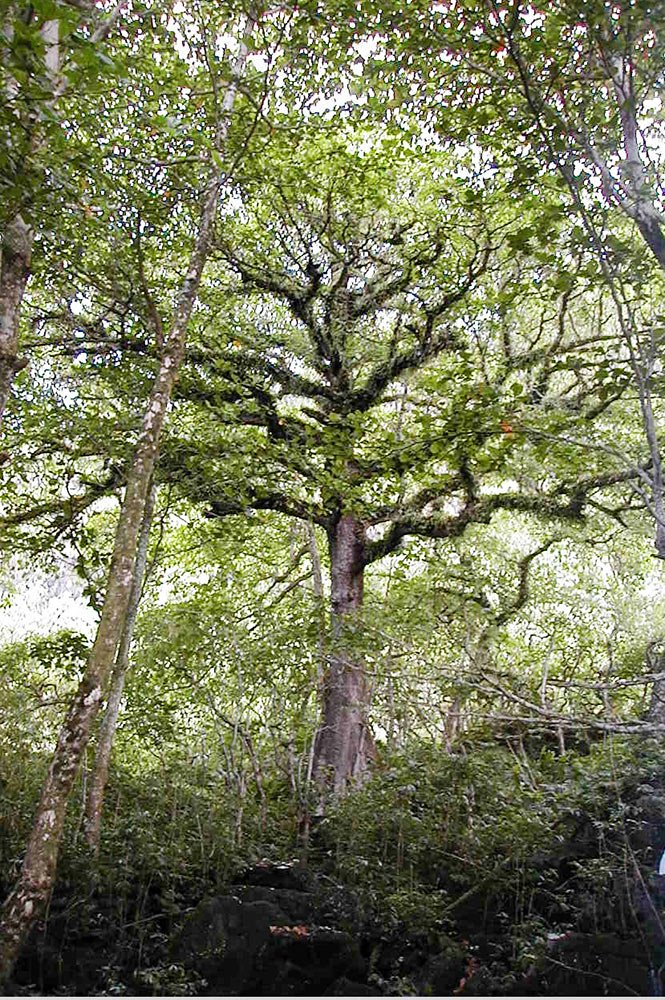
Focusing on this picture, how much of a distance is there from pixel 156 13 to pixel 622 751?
804cm

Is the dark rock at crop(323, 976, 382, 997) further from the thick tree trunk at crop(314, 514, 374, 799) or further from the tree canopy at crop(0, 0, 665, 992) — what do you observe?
the thick tree trunk at crop(314, 514, 374, 799)

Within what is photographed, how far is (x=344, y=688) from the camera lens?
348 inches

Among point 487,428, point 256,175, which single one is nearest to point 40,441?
point 256,175

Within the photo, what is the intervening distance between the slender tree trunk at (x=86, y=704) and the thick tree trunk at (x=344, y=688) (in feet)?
9.82

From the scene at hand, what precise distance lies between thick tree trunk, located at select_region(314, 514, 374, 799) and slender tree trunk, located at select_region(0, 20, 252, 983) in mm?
2993

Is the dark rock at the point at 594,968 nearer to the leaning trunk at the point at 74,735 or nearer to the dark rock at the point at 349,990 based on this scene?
the dark rock at the point at 349,990

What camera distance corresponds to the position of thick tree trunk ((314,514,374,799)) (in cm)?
786

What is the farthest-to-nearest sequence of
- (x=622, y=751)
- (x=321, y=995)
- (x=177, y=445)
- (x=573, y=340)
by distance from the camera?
1. (x=573, y=340)
2. (x=177, y=445)
3. (x=622, y=751)
4. (x=321, y=995)

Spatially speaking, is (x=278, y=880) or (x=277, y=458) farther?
(x=277, y=458)

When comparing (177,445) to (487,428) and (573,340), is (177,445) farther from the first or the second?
(573,340)

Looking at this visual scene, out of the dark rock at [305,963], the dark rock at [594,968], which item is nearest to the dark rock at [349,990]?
the dark rock at [305,963]

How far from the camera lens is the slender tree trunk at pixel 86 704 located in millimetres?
3967

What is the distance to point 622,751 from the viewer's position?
6660 mm

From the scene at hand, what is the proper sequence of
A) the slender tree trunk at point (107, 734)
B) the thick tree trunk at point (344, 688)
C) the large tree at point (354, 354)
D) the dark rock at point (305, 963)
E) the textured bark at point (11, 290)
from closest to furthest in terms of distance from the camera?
1. the dark rock at point (305, 963)
2. the textured bark at point (11, 290)
3. the slender tree trunk at point (107, 734)
4. the thick tree trunk at point (344, 688)
5. the large tree at point (354, 354)
